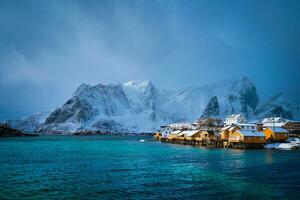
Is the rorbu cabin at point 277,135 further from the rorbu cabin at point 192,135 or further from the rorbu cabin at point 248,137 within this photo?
the rorbu cabin at point 192,135

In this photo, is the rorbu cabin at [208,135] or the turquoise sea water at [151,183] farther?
the rorbu cabin at [208,135]

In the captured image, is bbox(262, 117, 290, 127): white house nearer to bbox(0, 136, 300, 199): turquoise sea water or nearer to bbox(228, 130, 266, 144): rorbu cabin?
bbox(228, 130, 266, 144): rorbu cabin

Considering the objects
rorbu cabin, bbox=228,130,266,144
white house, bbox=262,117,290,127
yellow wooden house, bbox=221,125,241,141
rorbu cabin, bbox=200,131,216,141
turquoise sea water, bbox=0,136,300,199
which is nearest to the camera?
turquoise sea water, bbox=0,136,300,199

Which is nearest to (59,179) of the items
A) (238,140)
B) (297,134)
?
(238,140)

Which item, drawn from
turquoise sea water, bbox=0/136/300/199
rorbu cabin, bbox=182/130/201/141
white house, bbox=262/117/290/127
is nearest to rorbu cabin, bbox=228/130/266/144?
rorbu cabin, bbox=182/130/201/141

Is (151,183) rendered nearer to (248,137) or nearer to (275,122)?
(248,137)

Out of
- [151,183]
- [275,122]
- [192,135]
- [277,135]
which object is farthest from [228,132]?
[151,183]

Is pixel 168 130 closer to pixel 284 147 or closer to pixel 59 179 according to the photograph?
pixel 284 147

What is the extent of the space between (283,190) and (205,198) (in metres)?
7.95

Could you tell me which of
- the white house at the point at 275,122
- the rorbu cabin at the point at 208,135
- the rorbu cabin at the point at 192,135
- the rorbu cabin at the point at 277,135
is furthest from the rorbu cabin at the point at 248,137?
the white house at the point at 275,122

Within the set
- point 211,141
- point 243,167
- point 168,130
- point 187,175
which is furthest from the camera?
point 168,130

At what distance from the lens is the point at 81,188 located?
26891 mm

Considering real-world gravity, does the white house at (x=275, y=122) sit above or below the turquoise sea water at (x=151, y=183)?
above

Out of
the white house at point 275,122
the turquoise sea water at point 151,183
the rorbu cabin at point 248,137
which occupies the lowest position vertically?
the turquoise sea water at point 151,183
